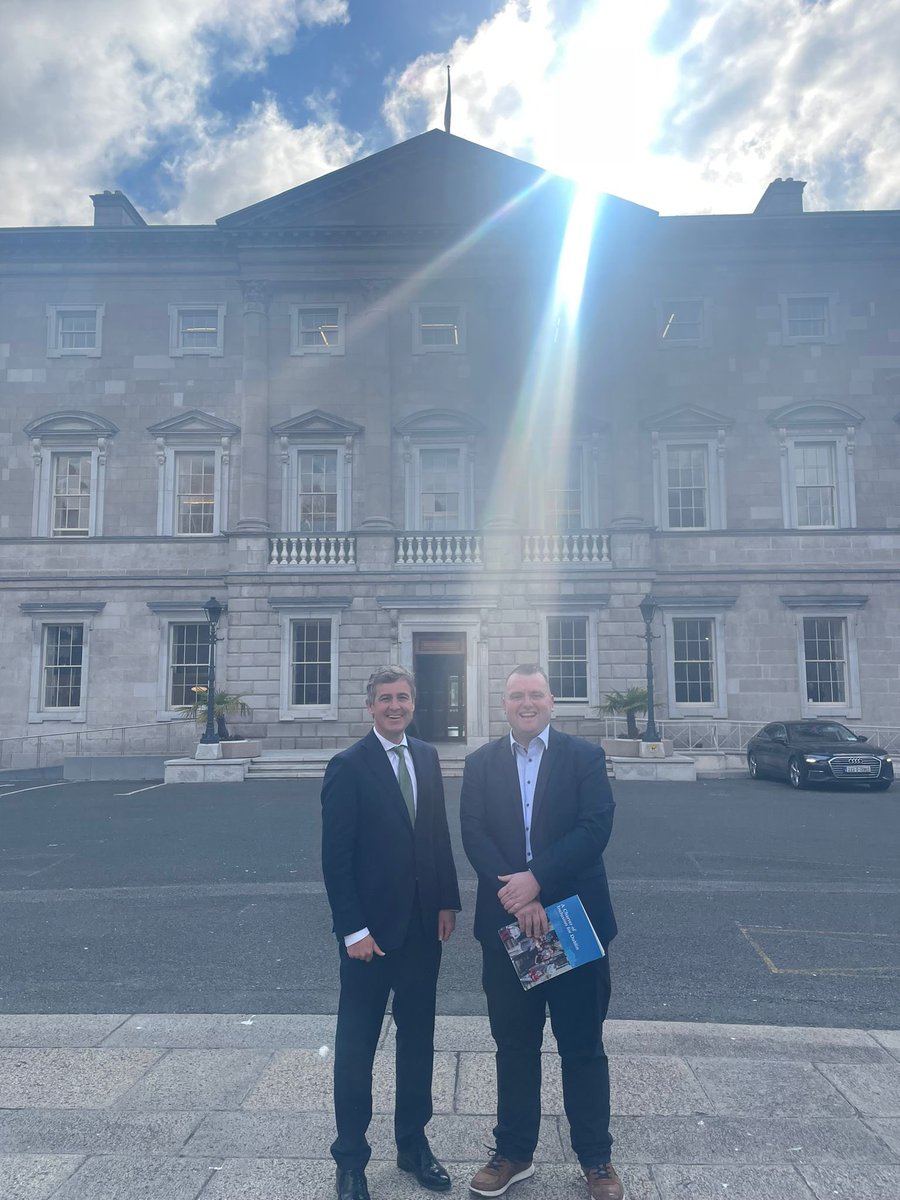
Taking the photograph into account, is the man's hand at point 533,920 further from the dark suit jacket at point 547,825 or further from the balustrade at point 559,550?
the balustrade at point 559,550

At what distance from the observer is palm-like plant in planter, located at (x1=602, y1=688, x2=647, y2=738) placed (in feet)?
71.5

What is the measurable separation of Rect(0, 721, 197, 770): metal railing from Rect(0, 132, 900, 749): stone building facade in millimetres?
440

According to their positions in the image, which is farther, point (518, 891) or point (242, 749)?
point (242, 749)

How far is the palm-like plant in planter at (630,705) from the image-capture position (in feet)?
71.5

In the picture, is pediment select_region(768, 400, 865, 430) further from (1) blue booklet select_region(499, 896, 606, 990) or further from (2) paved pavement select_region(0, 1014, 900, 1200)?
(1) blue booklet select_region(499, 896, 606, 990)

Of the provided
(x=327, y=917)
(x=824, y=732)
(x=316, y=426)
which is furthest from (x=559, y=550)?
(x=327, y=917)

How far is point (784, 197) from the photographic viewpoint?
27391 mm

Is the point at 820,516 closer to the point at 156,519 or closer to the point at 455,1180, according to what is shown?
the point at 156,519

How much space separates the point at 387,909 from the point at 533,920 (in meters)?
0.64

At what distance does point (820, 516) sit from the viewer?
25.3m

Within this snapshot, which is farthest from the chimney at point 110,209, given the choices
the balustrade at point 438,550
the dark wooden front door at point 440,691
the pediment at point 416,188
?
the dark wooden front door at point 440,691

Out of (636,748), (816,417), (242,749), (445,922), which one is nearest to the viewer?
(445,922)

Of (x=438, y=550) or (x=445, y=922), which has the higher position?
(x=438, y=550)

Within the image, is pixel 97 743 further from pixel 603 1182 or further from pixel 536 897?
pixel 603 1182
